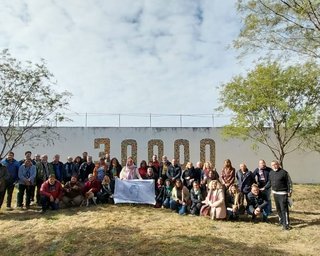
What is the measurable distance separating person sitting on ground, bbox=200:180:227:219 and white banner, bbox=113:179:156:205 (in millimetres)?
2139

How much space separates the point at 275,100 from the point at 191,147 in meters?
5.74

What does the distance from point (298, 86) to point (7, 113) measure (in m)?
12.5

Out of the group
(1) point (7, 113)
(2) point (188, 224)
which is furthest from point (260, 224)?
(1) point (7, 113)

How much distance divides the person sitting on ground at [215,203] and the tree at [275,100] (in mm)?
7445

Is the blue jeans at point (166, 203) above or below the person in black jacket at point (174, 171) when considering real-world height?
below

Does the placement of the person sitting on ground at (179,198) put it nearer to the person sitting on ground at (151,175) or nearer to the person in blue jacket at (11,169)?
the person sitting on ground at (151,175)

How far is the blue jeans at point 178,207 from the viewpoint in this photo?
12.3 m

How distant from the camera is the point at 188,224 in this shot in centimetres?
1098

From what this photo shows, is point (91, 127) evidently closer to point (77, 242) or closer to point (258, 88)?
point (258, 88)

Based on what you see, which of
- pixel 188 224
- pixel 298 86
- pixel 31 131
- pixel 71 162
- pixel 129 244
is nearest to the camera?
pixel 129 244

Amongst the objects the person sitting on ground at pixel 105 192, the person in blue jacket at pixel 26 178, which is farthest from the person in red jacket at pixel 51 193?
the person sitting on ground at pixel 105 192

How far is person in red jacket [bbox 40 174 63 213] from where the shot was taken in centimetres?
1232

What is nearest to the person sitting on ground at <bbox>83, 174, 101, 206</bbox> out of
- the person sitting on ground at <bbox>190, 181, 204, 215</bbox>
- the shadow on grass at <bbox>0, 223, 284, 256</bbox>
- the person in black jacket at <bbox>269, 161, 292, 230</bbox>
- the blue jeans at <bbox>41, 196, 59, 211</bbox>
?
the blue jeans at <bbox>41, 196, 59, 211</bbox>

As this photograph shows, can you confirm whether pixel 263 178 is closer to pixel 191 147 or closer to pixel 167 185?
pixel 167 185
